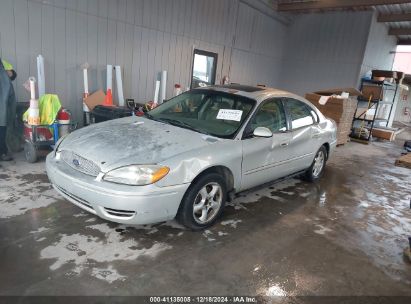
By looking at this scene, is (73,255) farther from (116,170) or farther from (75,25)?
(75,25)

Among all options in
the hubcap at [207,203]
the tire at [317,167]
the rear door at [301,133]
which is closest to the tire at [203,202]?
the hubcap at [207,203]

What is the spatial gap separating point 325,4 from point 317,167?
7.66 m

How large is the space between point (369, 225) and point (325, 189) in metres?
1.18

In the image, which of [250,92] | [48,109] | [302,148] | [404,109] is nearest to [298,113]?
[302,148]

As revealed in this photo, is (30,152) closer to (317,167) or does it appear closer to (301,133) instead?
(301,133)

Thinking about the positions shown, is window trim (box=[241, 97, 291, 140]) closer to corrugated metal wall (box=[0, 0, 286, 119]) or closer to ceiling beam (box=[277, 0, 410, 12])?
corrugated metal wall (box=[0, 0, 286, 119])

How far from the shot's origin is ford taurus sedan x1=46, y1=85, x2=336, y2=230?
8.70ft

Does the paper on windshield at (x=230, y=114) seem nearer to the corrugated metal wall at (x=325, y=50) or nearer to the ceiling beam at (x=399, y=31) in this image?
the corrugated metal wall at (x=325, y=50)

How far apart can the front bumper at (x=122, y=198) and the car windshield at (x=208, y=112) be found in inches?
35.6

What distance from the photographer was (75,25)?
19.9 ft

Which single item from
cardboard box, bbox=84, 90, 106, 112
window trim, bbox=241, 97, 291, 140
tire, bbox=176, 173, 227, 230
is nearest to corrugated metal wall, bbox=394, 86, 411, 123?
window trim, bbox=241, 97, 291, 140

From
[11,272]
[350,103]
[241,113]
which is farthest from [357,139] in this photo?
[11,272]

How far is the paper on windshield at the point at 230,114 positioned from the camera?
355 cm

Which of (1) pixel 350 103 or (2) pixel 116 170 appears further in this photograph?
(1) pixel 350 103
